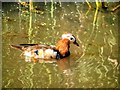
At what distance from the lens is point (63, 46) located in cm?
186

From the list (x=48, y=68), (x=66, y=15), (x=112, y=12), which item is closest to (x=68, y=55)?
(x=48, y=68)

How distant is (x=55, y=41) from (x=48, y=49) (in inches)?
3.0

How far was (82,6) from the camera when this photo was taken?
1.91 meters

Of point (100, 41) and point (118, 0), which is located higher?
point (118, 0)

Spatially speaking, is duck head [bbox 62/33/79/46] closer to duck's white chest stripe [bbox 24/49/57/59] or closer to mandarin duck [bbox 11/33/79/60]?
mandarin duck [bbox 11/33/79/60]

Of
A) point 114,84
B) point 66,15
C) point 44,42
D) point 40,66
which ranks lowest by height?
point 114,84

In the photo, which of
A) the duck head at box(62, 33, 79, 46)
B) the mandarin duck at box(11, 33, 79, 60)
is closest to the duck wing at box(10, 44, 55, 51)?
the mandarin duck at box(11, 33, 79, 60)

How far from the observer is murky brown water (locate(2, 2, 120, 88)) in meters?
1.83

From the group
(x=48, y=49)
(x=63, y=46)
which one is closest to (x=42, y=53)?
(x=48, y=49)

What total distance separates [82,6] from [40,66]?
0.50 m

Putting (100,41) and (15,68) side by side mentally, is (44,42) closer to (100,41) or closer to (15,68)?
(15,68)

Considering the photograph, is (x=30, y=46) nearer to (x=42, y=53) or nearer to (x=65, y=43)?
(x=42, y=53)

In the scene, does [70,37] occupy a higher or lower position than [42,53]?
higher

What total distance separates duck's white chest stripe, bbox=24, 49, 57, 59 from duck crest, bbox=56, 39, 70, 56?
4 cm
